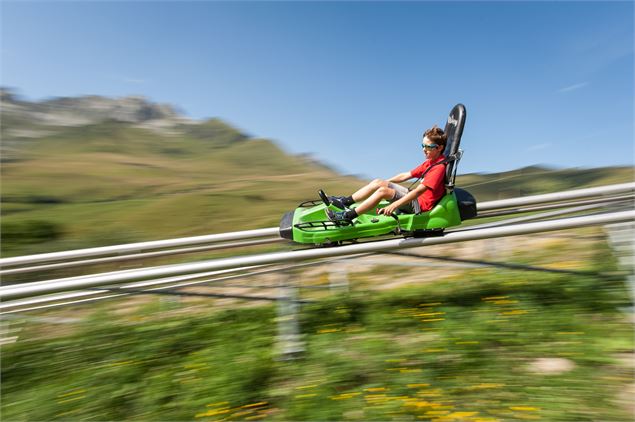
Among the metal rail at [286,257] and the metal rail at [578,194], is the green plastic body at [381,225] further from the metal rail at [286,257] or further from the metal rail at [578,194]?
the metal rail at [578,194]

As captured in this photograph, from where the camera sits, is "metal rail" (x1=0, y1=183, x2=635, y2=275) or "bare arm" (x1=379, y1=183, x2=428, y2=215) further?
"metal rail" (x1=0, y1=183, x2=635, y2=275)

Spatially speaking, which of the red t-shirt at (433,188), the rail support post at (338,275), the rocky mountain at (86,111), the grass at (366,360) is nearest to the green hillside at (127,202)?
the rail support post at (338,275)

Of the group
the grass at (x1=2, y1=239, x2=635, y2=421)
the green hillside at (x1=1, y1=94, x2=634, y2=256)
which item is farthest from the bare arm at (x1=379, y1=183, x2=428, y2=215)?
the grass at (x1=2, y1=239, x2=635, y2=421)

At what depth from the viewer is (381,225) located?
3096mm

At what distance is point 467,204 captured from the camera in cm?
313

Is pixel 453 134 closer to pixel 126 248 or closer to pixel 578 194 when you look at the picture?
pixel 578 194

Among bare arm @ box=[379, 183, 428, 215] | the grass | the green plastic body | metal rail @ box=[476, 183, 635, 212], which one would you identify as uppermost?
bare arm @ box=[379, 183, 428, 215]

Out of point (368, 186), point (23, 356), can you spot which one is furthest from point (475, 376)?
point (23, 356)

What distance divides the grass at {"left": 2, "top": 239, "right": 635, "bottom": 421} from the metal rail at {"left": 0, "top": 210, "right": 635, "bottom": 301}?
636 mm

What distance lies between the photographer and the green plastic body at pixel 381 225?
9.84ft

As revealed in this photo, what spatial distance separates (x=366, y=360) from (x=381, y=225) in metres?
1.14

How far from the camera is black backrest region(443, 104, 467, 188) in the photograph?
10.0 feet

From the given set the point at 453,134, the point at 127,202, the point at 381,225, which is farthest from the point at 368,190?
the point at 127,202

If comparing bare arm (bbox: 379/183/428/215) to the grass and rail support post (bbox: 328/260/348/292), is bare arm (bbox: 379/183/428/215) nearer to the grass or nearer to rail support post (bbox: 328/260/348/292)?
the grass
